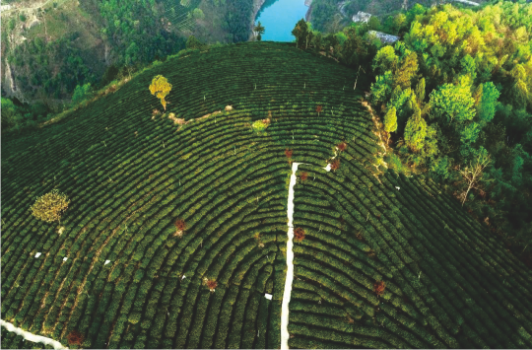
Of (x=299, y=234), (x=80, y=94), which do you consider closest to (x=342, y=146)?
(x=299, y=234)

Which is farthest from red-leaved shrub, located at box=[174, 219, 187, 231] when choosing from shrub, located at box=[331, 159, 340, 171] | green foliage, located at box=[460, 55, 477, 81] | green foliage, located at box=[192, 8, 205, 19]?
green foliage, located at box=[192, 8, 205, 19]

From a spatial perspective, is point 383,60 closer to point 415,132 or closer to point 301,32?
point 415,132

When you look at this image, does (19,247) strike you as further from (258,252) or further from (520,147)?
(520,147)

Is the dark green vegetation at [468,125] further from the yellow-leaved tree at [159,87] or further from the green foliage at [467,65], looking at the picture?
the yellow-leaved tree at [159,87]

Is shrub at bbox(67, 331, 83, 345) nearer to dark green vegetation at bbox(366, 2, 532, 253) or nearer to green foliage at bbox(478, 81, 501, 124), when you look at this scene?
dark green vegetation at bbox(366, 2, 532, 253)

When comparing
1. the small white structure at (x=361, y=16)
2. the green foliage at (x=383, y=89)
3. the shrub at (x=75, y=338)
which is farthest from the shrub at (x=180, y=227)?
the small white structure at (x=361, y=16)
